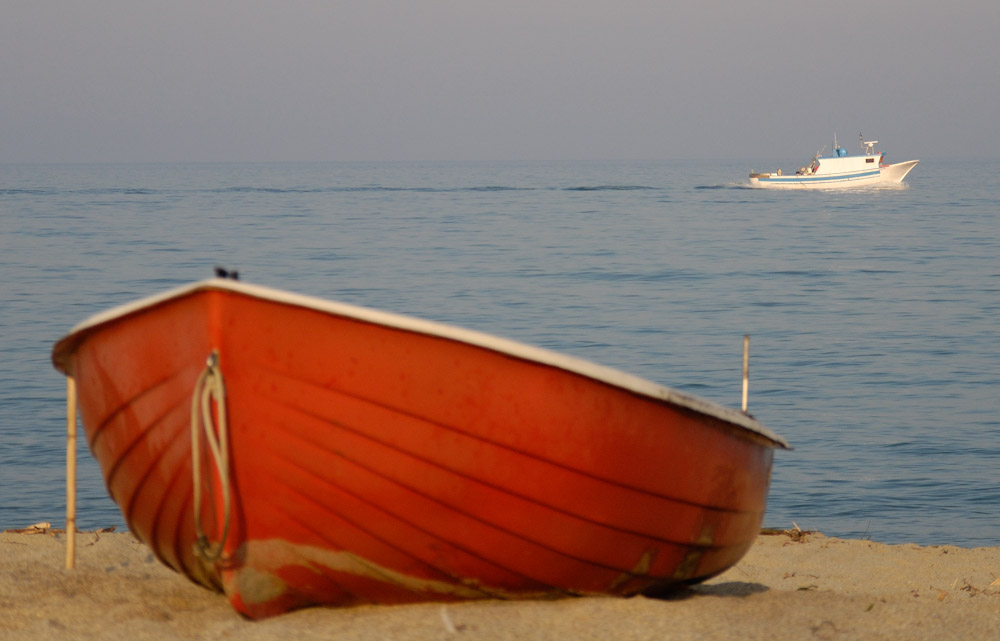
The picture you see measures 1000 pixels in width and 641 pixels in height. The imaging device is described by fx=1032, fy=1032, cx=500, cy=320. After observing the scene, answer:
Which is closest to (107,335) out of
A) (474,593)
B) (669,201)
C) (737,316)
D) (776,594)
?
(474,593)

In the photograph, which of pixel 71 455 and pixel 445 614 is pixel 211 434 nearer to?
pixel 445 614

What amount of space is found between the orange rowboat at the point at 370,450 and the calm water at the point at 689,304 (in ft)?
15.1

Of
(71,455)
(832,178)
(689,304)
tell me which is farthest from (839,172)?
(71,455)

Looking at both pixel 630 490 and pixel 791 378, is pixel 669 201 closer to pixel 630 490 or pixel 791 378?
pixel 791 378

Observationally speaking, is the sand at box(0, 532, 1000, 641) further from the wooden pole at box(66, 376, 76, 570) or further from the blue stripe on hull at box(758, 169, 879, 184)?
the blue stripe on hull at box(758, 169, 879, 184)

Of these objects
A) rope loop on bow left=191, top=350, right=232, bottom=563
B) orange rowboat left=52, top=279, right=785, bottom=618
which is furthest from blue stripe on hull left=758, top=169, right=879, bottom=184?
rope loop on bow left=191, top=350, right=232, bottom=563

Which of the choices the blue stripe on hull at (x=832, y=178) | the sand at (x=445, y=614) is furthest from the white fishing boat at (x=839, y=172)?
the sand at (x=445, y=614)

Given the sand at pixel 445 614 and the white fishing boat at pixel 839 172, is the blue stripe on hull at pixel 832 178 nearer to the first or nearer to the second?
the white fishing boat at pixel 839 172

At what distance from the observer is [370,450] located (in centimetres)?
322

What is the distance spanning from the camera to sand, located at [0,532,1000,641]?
3439mm

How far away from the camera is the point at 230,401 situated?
10.4 ft

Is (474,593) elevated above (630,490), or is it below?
below

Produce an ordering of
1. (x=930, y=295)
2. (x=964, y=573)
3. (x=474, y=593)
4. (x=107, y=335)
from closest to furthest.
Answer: (x=107, y=335) → (x=474, y=593) → (x=964, y=573) → (x=930, y=295)

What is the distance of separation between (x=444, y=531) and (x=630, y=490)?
648 millimetres
